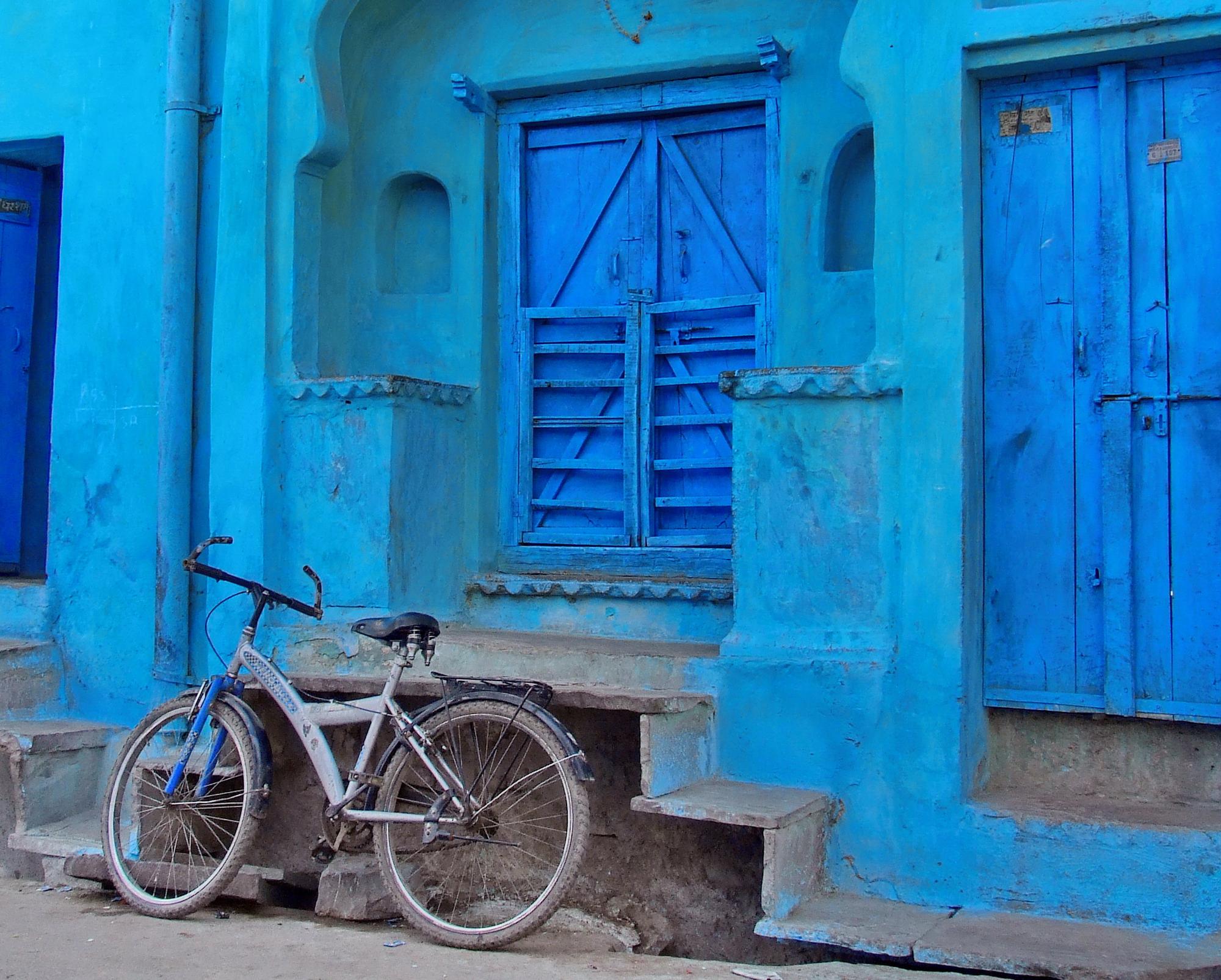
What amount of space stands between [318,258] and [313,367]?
0.50 meters

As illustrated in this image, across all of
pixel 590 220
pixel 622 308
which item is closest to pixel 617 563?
pixel 622 308

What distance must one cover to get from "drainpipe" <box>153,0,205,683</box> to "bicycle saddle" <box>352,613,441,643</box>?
183 centimetres

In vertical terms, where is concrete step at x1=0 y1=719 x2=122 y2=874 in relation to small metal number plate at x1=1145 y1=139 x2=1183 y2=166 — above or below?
below

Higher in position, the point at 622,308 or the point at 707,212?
the point at 707,212

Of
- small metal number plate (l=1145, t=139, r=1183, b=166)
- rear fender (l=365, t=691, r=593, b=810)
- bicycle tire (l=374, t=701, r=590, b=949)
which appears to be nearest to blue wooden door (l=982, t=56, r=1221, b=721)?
small metal number plate (l=1145, t=139, r=1183, b=166)

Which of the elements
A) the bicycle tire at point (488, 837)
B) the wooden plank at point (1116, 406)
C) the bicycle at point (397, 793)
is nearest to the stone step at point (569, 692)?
the bicycle at point (397, 793)

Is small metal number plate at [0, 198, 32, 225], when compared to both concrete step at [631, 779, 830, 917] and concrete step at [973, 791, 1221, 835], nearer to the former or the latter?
concrete step at [631, 779, 830, 917]

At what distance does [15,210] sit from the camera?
7.04 m

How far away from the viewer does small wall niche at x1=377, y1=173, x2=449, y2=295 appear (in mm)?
6129

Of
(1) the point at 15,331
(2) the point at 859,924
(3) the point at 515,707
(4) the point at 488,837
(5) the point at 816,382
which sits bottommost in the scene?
(2) the point at 859,924

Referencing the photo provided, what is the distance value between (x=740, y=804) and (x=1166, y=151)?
2575 millimetres

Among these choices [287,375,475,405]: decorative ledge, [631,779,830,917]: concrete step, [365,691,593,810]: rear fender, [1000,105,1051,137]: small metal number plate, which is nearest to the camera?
[631,779,830,917]: concrete step

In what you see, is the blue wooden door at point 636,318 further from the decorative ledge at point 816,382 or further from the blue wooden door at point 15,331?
the blue wooden door at point 15,331

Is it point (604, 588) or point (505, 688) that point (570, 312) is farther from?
point (505, 688)
